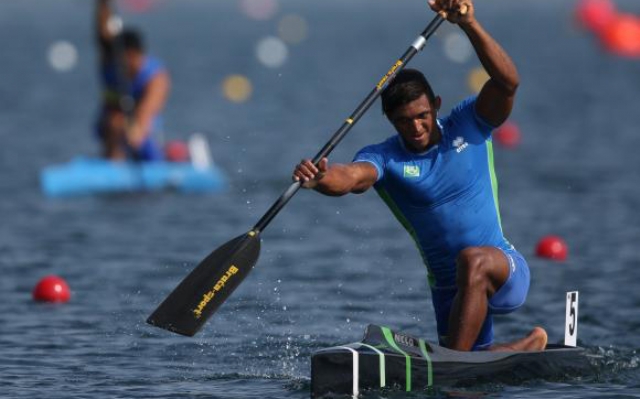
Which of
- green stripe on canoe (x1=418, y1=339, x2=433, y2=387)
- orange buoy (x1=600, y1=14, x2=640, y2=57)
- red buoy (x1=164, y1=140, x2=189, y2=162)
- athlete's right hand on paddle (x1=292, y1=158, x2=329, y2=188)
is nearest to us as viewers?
athlete's right hand on paddle (x1=292, y1=158, x2=329, y2=188)

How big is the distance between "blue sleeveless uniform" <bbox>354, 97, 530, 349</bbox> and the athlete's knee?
258 millimetres

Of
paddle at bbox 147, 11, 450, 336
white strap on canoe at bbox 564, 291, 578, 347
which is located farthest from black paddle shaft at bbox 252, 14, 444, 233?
white strap on canoe at bbox 564, 291, 578, 347

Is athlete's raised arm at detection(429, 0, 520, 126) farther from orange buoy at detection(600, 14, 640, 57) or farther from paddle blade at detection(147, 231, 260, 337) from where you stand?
orange buoy at detection(600, 14, 640, 57)

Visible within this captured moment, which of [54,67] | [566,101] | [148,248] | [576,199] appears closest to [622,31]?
[566,101]

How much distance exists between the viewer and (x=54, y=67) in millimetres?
57219

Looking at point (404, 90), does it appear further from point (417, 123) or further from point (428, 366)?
point (428, 366)

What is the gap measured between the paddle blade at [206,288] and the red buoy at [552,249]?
5.71m

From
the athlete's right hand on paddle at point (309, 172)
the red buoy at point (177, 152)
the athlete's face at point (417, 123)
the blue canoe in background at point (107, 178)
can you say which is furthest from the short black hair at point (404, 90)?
the red buoy at point (177, 152)

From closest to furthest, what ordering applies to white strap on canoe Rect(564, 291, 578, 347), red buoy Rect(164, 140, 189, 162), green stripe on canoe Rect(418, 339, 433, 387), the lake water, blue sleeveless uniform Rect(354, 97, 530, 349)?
green stripe on canoe Rect(418, 339, 433, 387)
blue sleeveless uniform Rect(354, 97, 530, 349)
white strap on canoe Rect(564, 291, 578, 347)
the lake water
red buoy Rect(164, 140, 189, 162)

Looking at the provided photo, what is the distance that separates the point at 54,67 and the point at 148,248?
4283 cm

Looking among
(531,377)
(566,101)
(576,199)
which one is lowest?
(531,377)

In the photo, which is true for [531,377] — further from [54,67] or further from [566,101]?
→ [54,67]

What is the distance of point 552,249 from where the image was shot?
14.7m

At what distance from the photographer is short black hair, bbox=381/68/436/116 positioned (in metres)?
9.01
